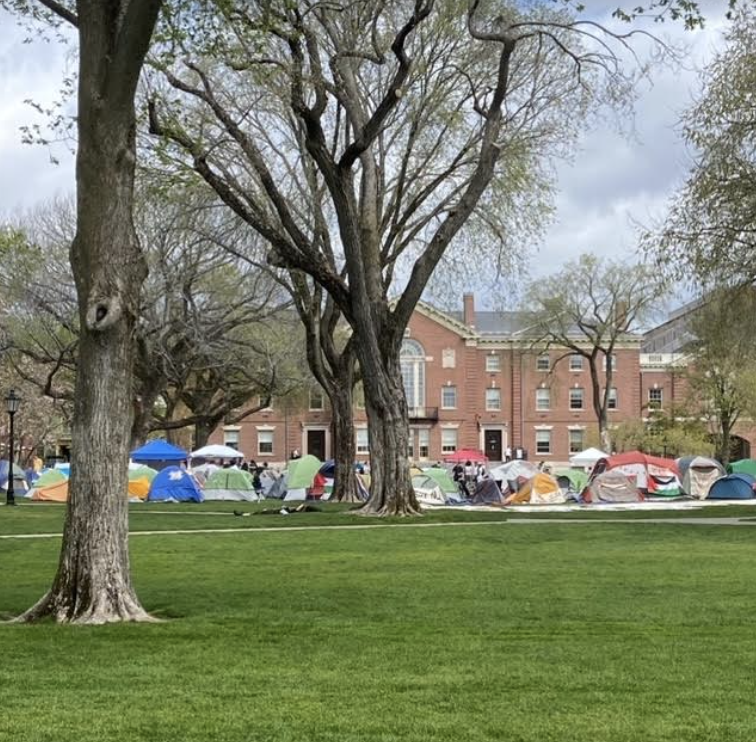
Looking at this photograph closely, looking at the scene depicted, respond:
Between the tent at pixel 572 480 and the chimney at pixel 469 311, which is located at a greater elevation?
the chimney at pixel 469 311

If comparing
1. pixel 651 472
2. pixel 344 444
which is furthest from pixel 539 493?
pixel 344 444

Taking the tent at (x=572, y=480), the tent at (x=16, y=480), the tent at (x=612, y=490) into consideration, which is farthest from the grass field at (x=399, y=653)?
the tent at (x=16, y=480)

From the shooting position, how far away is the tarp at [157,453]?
43562mm

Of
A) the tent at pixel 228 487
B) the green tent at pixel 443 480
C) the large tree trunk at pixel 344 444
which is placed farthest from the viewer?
the green tent at pixel 443 480

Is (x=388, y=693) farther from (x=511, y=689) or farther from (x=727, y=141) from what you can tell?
(x=727, y=141)

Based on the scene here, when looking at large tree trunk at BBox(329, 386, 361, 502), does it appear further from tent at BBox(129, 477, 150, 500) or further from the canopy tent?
the canopy tent

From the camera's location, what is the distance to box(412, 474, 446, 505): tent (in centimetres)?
3819

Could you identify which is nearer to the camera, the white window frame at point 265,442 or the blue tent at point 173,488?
the blue tent at point 173,488

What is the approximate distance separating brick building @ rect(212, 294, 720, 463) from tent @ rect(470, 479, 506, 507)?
34.5 meters

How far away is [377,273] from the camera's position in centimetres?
2603

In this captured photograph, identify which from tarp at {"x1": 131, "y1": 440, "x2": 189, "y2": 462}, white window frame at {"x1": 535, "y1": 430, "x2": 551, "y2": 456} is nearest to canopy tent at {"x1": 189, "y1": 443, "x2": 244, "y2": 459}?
tarp at {"x1": 131, "y1": 440, "x2": 189, "y2": 462}

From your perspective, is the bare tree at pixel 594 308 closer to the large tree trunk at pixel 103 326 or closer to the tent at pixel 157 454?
the tent at pixel 157 454

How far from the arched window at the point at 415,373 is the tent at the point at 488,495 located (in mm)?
35122

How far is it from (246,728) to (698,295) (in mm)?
21036
